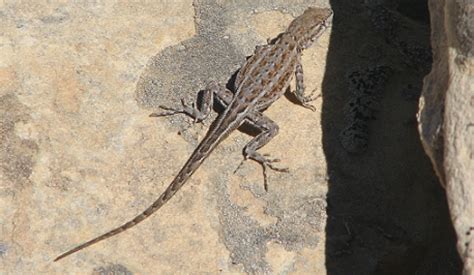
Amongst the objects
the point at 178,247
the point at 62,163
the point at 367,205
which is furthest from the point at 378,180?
the point at 62,163

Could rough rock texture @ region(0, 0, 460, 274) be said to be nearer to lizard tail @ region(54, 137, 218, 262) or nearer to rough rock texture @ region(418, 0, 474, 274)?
lizard tail @ region(54, 137, 218, 262)

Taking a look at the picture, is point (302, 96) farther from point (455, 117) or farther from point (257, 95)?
point (455, 117)

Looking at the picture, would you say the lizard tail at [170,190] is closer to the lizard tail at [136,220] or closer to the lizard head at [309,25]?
the lizard tail at [136,220]

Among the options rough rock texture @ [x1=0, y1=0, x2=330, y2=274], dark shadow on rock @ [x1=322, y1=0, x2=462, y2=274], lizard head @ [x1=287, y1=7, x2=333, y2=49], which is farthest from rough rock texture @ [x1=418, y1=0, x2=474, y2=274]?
lizard head @ [x1=287, y1=7, x2=333, y2=49]

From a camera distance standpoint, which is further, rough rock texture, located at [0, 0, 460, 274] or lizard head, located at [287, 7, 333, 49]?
lizard head, located at [287, 7, 333, 49]

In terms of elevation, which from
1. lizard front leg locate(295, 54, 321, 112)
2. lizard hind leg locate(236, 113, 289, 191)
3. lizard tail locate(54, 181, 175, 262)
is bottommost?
lizard tail locate(54, 181, 175, 262)

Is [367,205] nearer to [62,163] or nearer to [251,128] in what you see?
[251,128]
